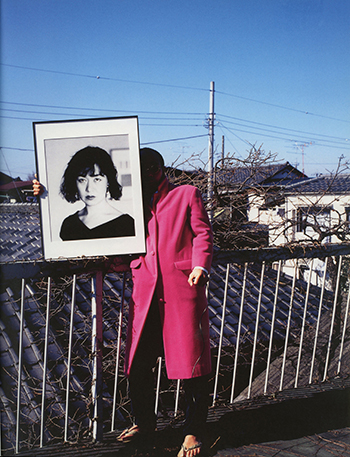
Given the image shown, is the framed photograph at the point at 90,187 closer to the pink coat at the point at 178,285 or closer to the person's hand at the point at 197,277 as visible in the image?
the pink coat at the point at 178,285

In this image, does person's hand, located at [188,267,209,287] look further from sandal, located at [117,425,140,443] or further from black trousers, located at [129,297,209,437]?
sandal, located at [117,425,140,443]

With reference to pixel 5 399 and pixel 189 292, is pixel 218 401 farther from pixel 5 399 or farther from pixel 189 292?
pixel 5 399

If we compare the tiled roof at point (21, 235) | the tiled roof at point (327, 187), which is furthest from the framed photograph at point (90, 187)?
the tiled roof at point (21, 235)

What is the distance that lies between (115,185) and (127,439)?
1.40m

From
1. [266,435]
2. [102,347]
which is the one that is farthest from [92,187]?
[266,435]

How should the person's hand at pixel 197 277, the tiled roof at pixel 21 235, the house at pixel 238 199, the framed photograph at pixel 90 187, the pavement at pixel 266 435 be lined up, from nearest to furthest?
1. the person's hand at pixel 197 277
2. the framed photograph at pixel 90 187
3. the pavement at pixel 266 435
4. the house at pixel 238 199
5. the tiled roof at pixel 21 235

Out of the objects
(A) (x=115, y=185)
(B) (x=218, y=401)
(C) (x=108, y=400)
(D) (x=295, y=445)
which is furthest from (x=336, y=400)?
(C) (x=108, y=400)

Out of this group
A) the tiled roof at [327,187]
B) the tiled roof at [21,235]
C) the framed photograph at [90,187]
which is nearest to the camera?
the framed photograph at [90,187]

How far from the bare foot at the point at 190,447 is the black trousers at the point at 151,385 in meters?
0.03

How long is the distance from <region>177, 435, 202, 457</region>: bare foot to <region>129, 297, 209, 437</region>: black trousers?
26mm

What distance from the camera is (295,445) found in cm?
212

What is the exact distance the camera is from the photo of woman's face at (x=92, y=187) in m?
1.93

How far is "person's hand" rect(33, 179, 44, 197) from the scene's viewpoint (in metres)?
1.85

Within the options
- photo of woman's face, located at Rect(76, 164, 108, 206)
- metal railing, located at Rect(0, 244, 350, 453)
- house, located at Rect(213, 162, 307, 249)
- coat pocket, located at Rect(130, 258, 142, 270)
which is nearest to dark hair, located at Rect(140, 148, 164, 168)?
photo of woman's face, located at Rect(76, 164, 108, 206)
